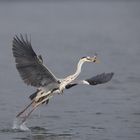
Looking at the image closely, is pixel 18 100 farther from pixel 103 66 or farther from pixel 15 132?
pixel 103 66

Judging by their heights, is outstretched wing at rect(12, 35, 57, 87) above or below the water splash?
above

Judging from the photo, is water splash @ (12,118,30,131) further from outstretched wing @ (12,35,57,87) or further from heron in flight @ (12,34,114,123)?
outstretched wing @ (12,35,57,87)

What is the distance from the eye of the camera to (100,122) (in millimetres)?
21672

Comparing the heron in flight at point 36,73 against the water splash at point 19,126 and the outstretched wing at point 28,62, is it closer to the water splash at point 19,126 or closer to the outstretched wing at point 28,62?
the outstretched wing at point 28,62

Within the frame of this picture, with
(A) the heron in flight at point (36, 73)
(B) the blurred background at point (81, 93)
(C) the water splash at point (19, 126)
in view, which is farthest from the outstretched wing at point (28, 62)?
(B) the blurred background at point (81, 93)

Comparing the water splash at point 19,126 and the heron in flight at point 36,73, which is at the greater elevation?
the heron in flight at point 36,73

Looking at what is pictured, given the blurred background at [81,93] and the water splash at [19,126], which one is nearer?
the blurred background at [81,93]

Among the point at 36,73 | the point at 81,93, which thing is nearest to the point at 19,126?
the point at 36,73

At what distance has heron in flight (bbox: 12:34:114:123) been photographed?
20.5 meters

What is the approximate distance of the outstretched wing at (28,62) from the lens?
67.3 ft

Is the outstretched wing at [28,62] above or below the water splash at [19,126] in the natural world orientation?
above

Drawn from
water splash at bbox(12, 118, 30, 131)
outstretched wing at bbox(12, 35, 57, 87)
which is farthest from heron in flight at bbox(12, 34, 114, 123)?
water splash at bbox(12, 118, 30, 131)

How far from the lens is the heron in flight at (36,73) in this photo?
67.4ft

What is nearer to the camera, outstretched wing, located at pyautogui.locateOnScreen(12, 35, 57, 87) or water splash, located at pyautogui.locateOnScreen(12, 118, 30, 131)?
outstretched wing, located at pyautogui.locateOnScreen(12, 35, 57, 87)
